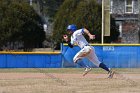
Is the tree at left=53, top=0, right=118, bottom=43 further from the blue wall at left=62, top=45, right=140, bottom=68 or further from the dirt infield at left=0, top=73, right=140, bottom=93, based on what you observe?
the dirt infield at left=0, top=73, right=140, bottom=93

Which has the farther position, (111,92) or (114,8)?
(114,8)

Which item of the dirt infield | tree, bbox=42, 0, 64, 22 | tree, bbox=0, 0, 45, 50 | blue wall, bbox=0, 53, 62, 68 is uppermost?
tree, bbox=42, 0, 64, 22

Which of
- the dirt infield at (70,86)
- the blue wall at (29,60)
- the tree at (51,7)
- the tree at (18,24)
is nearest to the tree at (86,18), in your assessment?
the tree at (18,24)

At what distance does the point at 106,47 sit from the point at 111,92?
12778mm

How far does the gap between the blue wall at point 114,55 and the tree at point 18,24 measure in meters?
12.1

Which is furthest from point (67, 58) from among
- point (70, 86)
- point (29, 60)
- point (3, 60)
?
point (70, 86)

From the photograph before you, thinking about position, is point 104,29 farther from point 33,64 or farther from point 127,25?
point 127,25

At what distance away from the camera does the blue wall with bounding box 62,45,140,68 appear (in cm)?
2341

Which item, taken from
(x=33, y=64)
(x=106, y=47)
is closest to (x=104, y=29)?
(x=106, y=47)

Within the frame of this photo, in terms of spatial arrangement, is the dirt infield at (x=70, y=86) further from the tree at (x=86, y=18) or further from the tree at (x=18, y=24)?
the tree at (x=86, y=18)

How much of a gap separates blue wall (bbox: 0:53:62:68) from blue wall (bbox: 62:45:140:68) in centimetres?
44

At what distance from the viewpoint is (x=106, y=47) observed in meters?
23.6

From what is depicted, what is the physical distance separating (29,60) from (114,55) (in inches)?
164

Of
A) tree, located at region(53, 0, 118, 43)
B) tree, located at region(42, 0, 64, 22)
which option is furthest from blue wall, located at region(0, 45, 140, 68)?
tree, located at region(42, 0, 64, 22)
